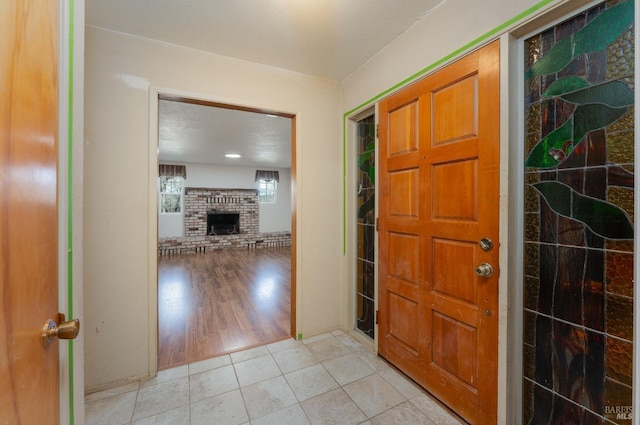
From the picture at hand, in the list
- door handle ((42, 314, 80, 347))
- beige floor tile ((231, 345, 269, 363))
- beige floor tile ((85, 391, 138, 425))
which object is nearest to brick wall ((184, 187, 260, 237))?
beige floor tile ((231, 345, 269, 363))

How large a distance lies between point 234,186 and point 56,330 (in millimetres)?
7145

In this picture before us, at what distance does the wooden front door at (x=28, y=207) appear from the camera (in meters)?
0.44

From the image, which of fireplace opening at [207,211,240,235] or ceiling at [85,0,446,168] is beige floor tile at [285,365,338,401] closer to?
ceiling at [85,0,446,168]

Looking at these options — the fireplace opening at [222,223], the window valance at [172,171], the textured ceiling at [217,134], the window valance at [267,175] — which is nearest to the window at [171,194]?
the window valance at [172,171]

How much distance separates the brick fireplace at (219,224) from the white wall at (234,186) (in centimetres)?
14

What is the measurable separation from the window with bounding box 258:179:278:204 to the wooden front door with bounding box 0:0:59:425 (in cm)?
721

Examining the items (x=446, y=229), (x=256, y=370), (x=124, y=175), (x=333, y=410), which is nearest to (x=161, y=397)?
(x=256, y=370)

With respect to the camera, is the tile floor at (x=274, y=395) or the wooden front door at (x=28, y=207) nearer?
the wooden front door at (x=28, y=207)

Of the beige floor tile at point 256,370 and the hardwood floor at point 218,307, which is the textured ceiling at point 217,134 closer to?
the hardwood floor at point 218,307

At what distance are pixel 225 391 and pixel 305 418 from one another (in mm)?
579

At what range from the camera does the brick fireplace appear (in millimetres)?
6752

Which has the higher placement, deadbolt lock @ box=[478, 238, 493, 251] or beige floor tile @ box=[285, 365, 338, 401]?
deadbolt lock @ box=[478, 238, 493, 251]

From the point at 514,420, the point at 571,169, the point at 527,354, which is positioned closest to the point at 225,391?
the point at 514,420

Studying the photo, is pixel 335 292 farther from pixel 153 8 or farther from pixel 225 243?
pixel 225 243
